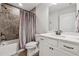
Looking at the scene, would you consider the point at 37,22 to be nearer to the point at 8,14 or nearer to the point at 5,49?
the point at 8,14

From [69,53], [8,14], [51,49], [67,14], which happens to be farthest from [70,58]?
[8,14]

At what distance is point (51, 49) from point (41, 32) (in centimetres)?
34

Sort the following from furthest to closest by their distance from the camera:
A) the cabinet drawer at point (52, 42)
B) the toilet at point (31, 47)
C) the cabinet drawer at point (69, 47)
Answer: the toilet at point (31, 47) → the cabinet drawer at point (52, 42) → the cabinet drawer at point (69, 47)

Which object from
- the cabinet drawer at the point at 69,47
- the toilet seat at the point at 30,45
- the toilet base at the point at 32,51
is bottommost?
the toilet base at the point at 32,51

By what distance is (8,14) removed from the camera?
115 cm

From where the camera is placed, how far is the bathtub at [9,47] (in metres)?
1.11

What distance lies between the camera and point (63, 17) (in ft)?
3.91

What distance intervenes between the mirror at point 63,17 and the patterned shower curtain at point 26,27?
358 mm

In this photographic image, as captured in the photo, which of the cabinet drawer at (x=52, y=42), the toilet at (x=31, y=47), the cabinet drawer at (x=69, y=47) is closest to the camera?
the cabinet drawer at (x=69, y=47)

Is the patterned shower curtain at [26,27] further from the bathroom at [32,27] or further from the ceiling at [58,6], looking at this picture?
the ceiling at [58,6]

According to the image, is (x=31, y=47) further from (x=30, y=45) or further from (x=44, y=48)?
(x=44, y=48)

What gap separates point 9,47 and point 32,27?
0.54 meters

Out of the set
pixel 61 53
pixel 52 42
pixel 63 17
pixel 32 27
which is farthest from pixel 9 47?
pixel 63 17

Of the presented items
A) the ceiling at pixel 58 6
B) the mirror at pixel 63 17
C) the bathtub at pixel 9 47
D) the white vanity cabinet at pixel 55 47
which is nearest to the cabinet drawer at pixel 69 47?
the white vanity cabinet at pixel 55 47
